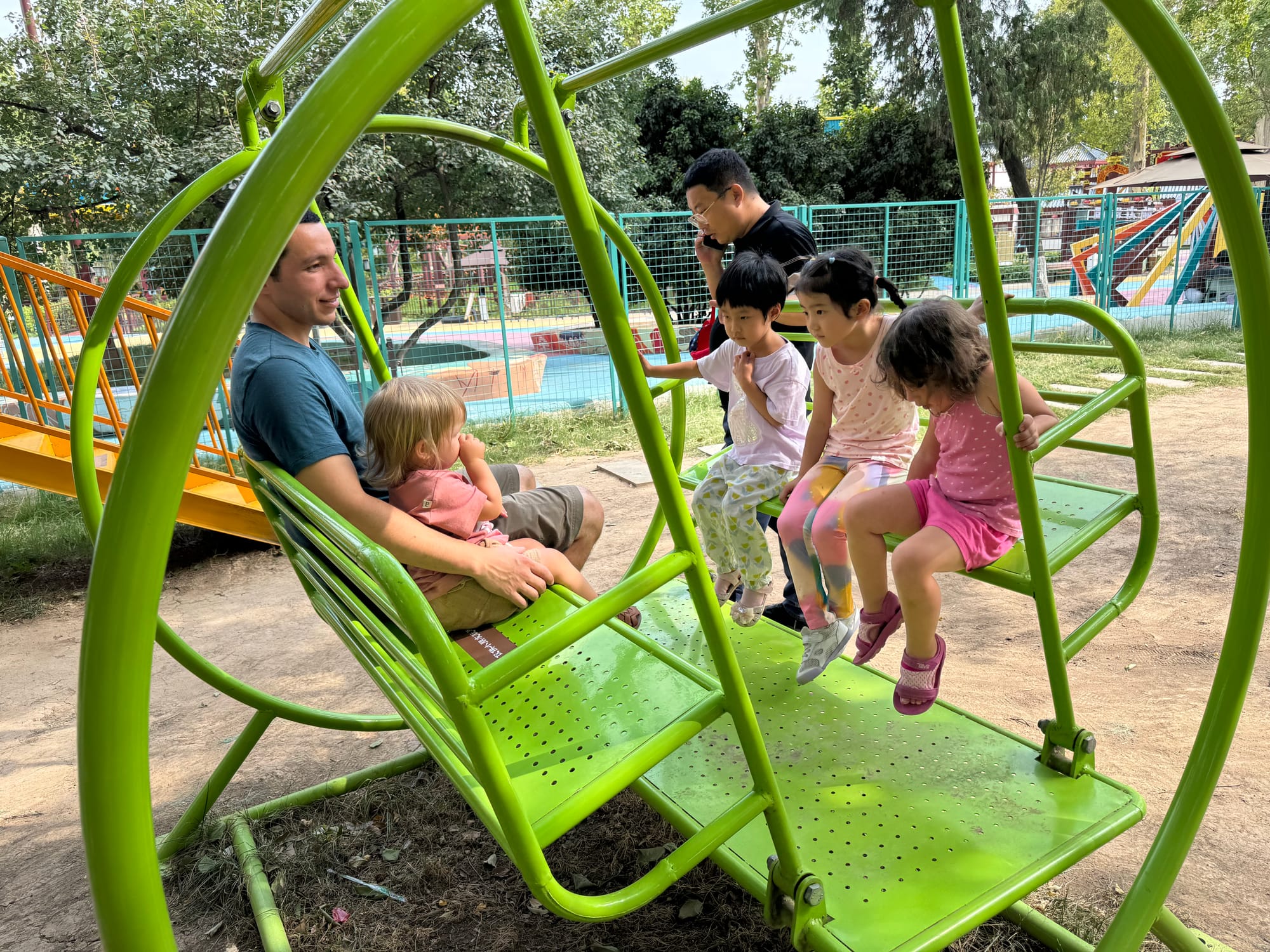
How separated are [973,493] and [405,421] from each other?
1263mm

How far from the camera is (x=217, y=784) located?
7.94ft

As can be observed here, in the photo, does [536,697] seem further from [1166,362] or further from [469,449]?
[1166,362]

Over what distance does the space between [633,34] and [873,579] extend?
28.5 metres

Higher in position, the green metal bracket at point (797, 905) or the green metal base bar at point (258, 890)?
the green metal bracket at point (797, 905)

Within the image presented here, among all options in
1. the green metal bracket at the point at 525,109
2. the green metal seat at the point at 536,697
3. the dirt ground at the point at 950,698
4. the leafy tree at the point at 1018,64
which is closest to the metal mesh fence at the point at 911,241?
the dirt ground at the point at 950,698

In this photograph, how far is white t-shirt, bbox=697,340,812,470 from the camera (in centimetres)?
235

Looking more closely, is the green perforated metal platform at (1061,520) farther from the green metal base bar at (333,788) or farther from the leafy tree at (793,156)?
the leafy tree at (793,156)

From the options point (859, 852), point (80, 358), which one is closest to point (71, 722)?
point (80, 358)

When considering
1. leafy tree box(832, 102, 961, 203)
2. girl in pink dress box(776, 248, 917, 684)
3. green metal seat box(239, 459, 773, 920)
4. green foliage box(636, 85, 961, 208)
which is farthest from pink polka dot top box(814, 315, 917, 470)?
leafy tree box(832, 102, 961, 203)

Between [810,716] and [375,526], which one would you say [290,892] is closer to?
[375,526]

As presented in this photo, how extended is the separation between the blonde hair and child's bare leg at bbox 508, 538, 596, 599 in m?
0.37

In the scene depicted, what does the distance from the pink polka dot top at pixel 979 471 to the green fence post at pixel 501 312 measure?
6.08m

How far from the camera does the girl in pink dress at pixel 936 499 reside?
1.82m

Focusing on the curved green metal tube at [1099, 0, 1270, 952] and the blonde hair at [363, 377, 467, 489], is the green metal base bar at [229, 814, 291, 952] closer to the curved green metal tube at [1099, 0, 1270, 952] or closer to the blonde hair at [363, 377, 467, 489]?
the blonde hair at [363, 377, 467, 489]
